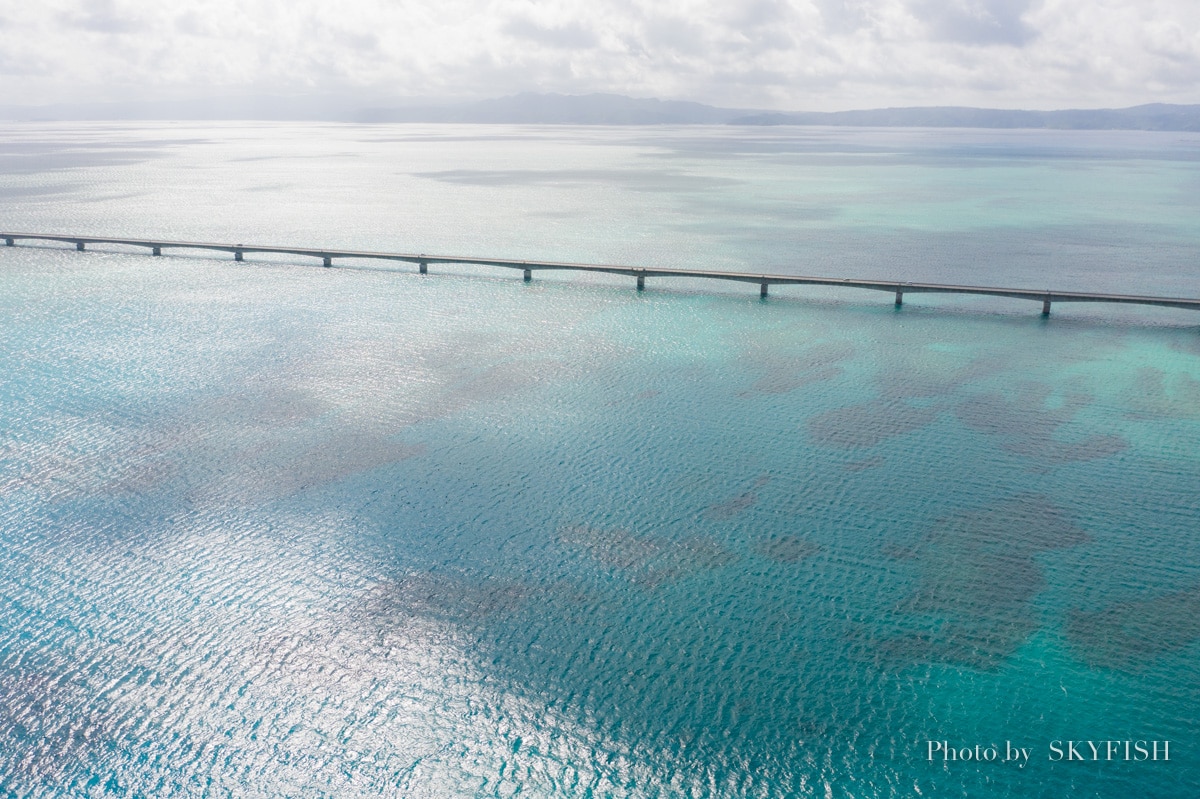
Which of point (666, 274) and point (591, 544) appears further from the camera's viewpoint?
point (666, 274)

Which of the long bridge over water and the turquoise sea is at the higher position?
the long bridge over water

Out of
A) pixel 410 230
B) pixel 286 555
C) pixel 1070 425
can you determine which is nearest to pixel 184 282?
pixel 410 230

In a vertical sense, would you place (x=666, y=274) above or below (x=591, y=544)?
above

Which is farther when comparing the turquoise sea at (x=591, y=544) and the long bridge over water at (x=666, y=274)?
the long bridge over water at (x=666, y=274)

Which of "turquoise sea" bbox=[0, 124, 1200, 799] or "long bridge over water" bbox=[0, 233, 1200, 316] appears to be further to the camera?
"long bridge over water" bbox=[0, 233, 1200, 316]

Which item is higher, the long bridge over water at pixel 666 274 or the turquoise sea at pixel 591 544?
the long bridge over water at pixel 666 274
